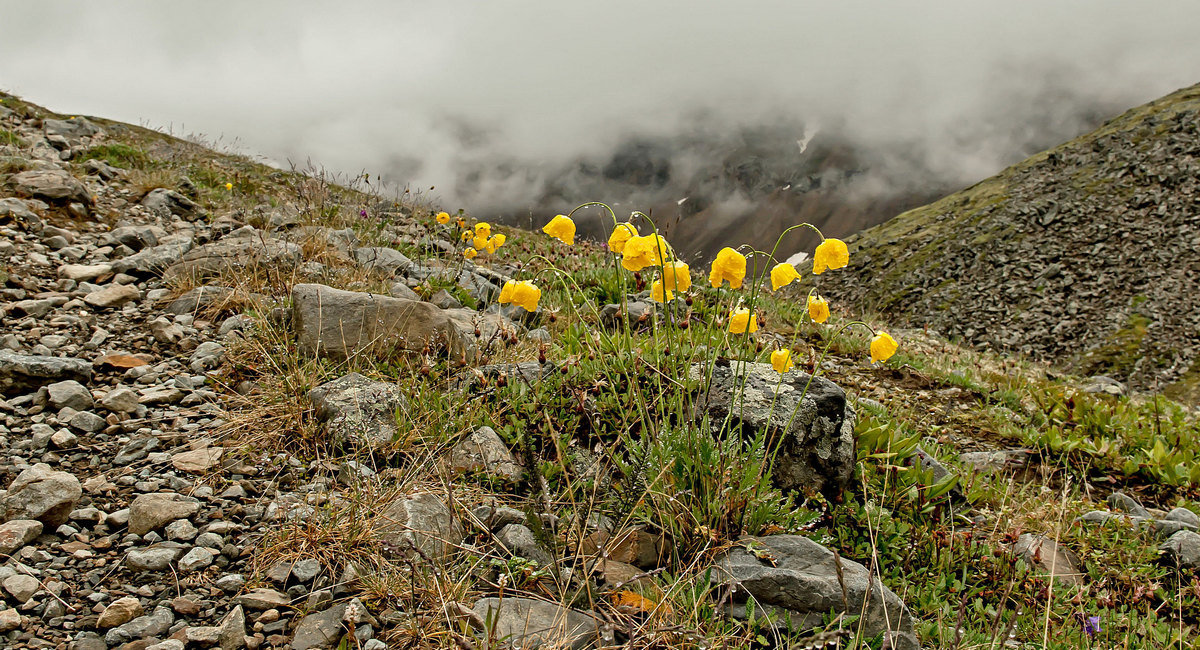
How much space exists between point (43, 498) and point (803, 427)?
353 centimetres

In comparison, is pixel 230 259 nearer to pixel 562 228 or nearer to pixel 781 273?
pixel 562 228

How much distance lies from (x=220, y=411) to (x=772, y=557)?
2935mm

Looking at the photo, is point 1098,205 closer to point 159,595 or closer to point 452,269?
point 452,269

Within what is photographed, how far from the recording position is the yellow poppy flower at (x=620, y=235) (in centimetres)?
286

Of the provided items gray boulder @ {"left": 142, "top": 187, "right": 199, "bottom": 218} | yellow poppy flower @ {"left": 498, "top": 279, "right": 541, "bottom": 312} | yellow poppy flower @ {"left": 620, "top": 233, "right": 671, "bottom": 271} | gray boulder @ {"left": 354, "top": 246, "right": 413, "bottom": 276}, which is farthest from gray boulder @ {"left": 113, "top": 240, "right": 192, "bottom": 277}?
yellow poppy flower @ {"left": 620, "top": 233, "right": 671, "bottom": 271}

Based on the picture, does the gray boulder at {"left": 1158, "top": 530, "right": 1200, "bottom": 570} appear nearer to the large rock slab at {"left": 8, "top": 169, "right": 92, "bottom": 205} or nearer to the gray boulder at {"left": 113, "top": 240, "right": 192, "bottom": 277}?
the gray boulder at {"left": 113, "top": 240, "right": 192, "bottom": 277}

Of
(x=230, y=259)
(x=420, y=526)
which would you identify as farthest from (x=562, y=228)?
(x=230, y=259)

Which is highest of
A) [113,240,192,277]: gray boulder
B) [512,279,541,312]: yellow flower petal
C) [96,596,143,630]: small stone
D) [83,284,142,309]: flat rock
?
[113,240,192,277]: gray boulder

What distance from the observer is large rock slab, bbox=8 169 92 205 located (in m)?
6.21

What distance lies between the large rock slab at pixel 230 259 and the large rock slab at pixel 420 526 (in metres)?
2.96

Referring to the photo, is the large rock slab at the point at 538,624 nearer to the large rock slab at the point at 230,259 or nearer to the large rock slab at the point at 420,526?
the large rock slab at the point at 420,526

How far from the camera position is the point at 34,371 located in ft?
11.4

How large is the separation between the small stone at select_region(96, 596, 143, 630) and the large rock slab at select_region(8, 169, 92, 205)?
5.97m

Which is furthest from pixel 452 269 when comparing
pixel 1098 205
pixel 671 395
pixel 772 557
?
pixel 1098 205
